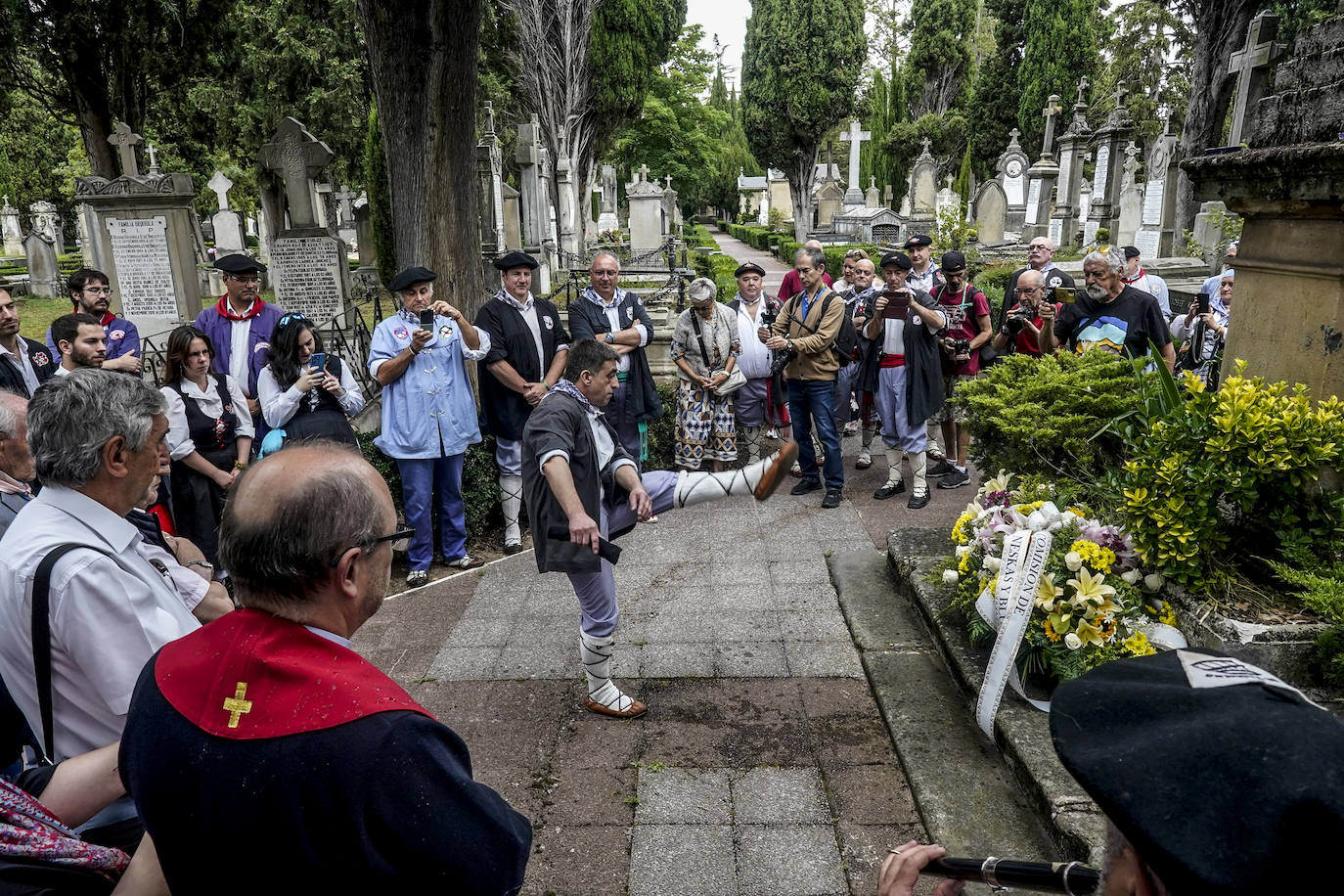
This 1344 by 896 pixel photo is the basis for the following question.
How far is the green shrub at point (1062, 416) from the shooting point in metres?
4.43

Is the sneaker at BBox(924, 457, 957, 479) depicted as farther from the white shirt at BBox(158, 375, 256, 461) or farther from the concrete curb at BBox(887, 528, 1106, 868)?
the white shirt at BBox(158, 375, 256, 461)

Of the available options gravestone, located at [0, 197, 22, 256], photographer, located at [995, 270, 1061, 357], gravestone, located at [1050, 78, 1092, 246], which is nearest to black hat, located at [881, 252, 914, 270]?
photographer, located at [995, 270, 1061, 357]

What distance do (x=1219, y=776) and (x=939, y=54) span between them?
4585 centimetres

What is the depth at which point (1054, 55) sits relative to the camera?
1296 inches

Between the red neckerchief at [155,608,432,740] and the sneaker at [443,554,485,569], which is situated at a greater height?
the red neckerchief at [155,608,432,740]

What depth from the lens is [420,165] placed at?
7.03 metres

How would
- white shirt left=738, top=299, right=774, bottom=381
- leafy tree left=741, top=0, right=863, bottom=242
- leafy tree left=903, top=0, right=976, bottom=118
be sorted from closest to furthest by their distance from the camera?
white shirt left=738, top=299, right=774, bottom=381 < leafy tree left=741, top=0, right=863, bottom=242 < leafy tree left=903, top=0, right=976, bottom=118

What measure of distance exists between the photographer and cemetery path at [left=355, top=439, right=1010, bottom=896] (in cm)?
192

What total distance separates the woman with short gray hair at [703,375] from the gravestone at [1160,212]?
1781cm

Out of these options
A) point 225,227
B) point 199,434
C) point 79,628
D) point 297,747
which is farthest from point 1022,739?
point 225,227

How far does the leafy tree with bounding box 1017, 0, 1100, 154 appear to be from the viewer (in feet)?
107

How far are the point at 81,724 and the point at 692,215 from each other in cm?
7370

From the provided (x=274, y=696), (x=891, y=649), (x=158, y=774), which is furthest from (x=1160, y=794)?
(x=891, y=649)

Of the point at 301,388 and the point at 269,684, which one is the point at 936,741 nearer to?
the point at 269,684
